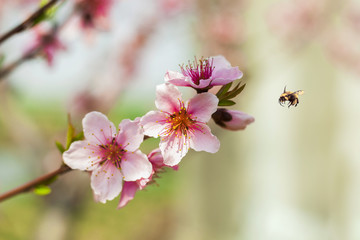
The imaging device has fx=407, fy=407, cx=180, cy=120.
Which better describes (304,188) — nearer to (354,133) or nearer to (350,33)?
(354,133)

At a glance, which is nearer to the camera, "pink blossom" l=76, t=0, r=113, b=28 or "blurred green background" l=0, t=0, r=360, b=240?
"pink blossom" l=76, t=0, r=113, b=28

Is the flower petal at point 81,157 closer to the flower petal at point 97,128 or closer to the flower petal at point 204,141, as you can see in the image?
the flower petal at point 97,128

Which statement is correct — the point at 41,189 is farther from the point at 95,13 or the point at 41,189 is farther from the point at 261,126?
the point at 261,126

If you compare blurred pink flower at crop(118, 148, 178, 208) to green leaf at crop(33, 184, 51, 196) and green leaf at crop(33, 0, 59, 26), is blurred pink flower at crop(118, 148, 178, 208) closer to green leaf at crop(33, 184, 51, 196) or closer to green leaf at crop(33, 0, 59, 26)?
green leaf at crop(33, 184, 51, 196)

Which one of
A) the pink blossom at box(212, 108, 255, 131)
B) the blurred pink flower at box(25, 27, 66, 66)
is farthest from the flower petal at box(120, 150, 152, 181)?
the blurred pink flower at box(25, 27, 66, 66)

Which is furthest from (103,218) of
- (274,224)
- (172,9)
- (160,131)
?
(160,131)

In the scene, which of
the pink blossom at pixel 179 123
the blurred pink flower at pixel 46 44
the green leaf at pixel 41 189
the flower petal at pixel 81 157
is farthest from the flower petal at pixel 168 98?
the blurred pink flower at pixel 46 44
